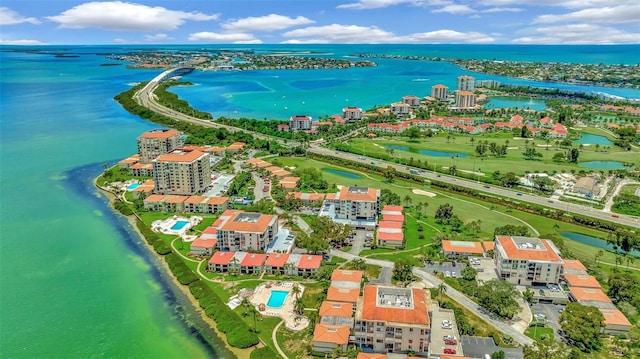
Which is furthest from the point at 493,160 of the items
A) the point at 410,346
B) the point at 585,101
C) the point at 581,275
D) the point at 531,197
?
the point at 585,101

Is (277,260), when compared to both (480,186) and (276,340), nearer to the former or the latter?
(276,340)

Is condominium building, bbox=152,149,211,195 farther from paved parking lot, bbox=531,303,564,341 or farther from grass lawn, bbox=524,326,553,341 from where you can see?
grass lawn, bbox=524,326,553,341

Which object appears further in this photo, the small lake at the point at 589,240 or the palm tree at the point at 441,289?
the small lake at the point at 589,240

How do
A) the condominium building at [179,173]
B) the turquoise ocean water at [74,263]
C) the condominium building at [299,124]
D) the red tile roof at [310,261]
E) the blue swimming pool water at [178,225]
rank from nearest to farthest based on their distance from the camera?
the turquoise ocean water at [74,263] < the red tile roof at [310,261] < the blue swimming pool water at [178,225] < the condominium building at [179,173] < the condominium building at [299,124]

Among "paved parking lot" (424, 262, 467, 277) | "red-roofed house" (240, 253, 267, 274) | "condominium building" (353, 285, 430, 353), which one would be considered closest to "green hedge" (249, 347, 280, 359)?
"condominium building" (353, 285, 430, 353)

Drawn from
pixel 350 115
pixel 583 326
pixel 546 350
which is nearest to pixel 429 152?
pixel 350 115

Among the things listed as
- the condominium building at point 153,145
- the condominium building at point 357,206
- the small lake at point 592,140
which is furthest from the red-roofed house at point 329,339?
the small lake at point 592,140

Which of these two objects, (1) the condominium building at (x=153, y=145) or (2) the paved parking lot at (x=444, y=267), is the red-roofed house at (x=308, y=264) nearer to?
(2) the paved parking lot at (x=444, y=267)
